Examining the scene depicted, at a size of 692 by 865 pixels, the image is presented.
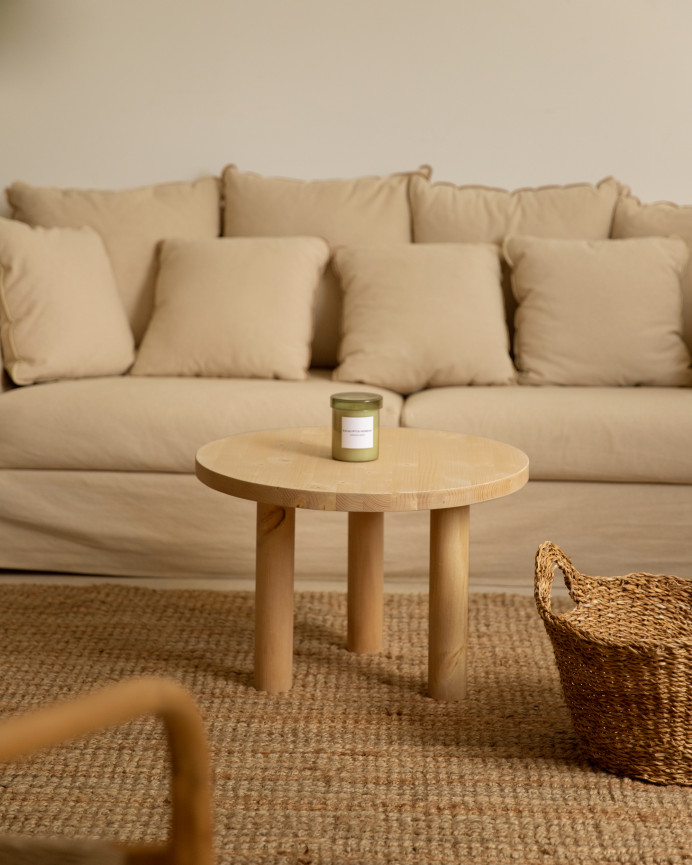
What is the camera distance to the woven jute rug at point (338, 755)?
1364 mm

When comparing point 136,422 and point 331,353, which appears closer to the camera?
point 136,422

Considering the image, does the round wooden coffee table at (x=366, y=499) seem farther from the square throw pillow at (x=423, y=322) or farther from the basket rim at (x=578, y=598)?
the square throw pillow at (x=423, y=322)

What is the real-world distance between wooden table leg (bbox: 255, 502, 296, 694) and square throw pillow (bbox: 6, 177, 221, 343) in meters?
1.39

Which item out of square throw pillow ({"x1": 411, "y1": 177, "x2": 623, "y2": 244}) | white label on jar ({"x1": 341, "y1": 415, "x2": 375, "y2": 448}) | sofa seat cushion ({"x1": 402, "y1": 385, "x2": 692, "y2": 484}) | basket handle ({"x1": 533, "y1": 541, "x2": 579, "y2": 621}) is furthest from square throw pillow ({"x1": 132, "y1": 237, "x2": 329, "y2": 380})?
basket handle ({"x1": 533, "y1": 541, "x2": 579, "y2": 621})

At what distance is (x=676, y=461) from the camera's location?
229 centimetres

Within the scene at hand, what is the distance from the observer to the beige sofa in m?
2.35

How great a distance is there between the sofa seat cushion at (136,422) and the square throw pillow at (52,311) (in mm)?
205

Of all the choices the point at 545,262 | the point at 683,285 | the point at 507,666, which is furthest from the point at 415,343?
the point at 507,666

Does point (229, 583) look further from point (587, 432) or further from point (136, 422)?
point (587, 432)

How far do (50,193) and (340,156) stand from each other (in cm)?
95

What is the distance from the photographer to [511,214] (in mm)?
2918

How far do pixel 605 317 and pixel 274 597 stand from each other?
4.53 feet

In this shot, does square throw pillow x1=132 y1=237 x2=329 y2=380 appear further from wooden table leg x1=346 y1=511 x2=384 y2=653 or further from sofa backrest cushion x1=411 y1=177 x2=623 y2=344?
wooden table leg x1=346 y1=511 x2=384 y2=653

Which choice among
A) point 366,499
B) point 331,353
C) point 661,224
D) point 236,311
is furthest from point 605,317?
point 366,499
